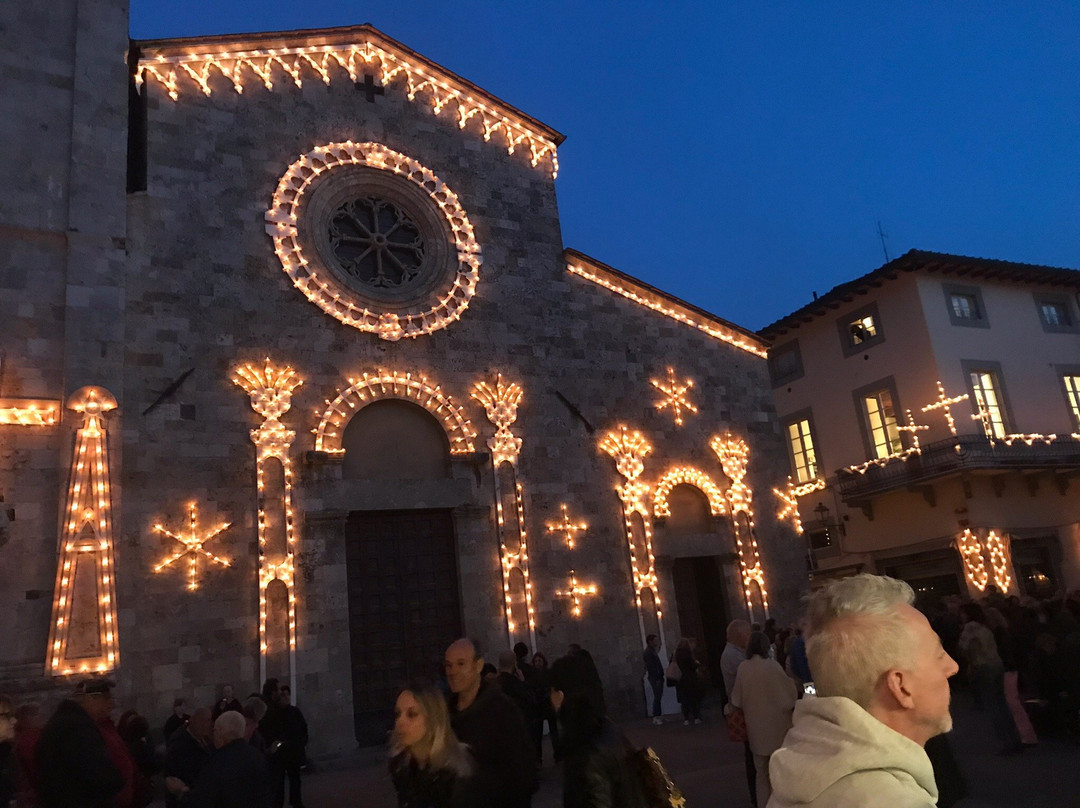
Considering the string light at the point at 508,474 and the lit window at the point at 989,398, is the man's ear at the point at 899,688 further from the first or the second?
the lit window at the point at 989,398

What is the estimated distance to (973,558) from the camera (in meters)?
23.0

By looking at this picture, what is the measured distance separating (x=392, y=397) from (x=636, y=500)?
5.52 m

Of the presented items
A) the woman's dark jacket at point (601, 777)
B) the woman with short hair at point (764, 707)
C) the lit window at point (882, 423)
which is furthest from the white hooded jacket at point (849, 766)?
the lit window at point (882, 423)

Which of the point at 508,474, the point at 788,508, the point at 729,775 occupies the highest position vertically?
the point at 508,474

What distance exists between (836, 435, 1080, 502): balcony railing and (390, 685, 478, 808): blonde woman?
2213cm

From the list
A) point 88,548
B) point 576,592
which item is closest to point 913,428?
point 576,592

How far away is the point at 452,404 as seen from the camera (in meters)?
15.7

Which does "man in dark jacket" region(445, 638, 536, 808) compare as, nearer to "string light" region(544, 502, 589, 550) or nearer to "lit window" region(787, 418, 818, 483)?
"string light" region(544, 502, 589, 550)

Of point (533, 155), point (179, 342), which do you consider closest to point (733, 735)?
point (179, 342)

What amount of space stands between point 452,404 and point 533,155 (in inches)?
261

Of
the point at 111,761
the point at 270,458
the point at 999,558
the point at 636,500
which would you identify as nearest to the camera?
the point at 111,761

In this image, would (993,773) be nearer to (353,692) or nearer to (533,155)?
(353,692)

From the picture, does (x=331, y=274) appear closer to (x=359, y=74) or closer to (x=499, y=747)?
(x=359, y=74)

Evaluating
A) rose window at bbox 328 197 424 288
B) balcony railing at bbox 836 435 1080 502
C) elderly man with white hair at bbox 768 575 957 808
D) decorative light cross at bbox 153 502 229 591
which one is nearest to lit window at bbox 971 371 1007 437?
balcony railing at bbox 836 435 1080 502
